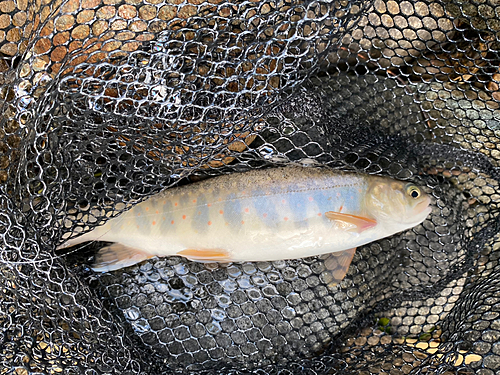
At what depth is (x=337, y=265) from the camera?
2328 millimetres

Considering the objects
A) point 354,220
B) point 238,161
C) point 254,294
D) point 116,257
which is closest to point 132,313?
point 116,257

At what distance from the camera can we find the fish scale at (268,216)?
2123mm

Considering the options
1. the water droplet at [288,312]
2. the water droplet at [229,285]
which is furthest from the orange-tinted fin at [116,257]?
the water droplet at [288,312]

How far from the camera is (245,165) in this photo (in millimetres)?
2102

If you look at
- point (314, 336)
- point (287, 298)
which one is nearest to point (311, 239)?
point (287, 298)

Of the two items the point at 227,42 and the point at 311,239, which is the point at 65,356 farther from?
the point at 227,42

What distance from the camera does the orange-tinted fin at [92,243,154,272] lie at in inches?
88.2

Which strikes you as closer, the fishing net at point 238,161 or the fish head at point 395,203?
the fishing net at point 238,161

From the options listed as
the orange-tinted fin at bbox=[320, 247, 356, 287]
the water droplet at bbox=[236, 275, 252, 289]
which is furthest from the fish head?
the water droplet at bbox=[236, 275, 252, 289]

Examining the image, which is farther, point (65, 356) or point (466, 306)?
point (466, 306)

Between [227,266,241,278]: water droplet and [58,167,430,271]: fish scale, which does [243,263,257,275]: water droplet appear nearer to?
[227,266,241,278]: water droplet

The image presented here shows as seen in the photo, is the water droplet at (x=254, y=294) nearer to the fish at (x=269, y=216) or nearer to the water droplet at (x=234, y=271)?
the water droplet at (x=234, y=271)

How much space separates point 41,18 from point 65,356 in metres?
1.72

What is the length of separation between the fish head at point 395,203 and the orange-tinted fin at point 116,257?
1375mm
